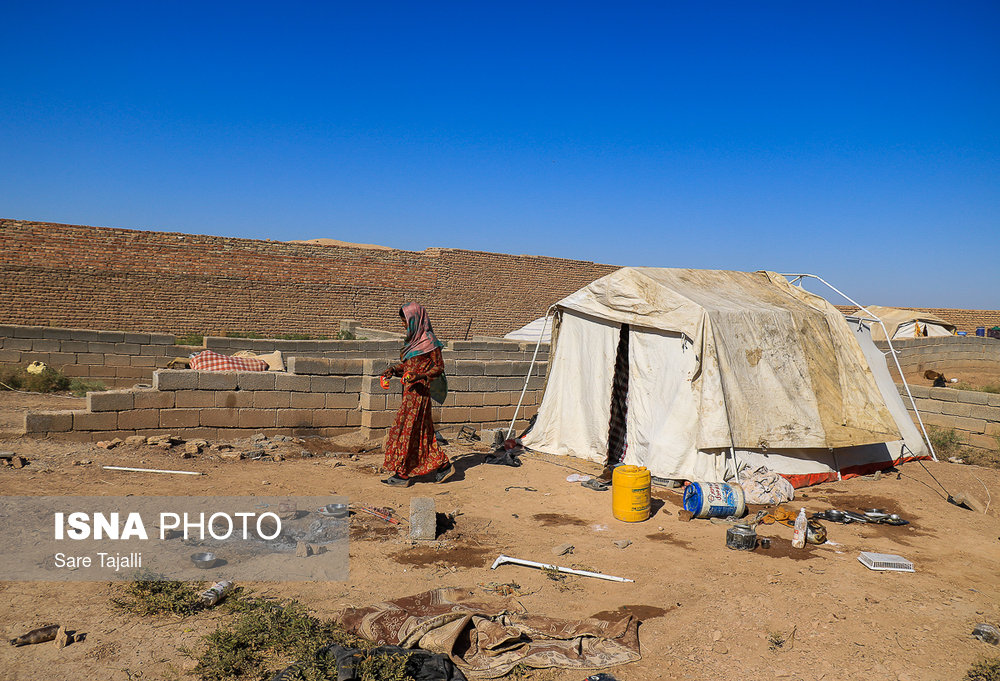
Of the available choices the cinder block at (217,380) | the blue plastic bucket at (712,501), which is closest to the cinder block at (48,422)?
the cinder block at (217,380)

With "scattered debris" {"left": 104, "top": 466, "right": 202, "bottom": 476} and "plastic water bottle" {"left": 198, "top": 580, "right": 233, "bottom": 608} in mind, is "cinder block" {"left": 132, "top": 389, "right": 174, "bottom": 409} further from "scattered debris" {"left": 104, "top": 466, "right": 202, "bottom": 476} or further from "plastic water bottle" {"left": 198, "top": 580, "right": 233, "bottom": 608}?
"plastic water bottle" {"left": 198, "top": 580, "right": 233, "bottom": 608}

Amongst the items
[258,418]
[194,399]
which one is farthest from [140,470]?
[258,418]

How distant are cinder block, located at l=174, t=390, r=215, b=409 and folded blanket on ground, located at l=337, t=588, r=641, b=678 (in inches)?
175

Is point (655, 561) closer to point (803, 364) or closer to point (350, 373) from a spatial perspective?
point (803, 364)

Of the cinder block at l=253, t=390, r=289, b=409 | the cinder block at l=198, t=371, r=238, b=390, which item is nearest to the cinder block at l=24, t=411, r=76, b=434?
the cinder block at l=198, t=371, r=238, b=390

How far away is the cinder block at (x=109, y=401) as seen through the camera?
6820 millimetres

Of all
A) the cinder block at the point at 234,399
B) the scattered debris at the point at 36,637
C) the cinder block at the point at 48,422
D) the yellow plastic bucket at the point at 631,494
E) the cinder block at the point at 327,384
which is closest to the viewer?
the scattered debris at the point at 36,637

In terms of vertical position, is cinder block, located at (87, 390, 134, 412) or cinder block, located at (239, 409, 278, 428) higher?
cinder block, located at (87, 390, 134, 412)

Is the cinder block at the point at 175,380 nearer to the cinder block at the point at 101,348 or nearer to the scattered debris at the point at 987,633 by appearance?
the cinder block at the point at 101,348

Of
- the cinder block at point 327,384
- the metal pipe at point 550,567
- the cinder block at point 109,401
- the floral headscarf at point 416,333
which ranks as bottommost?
the metal pipe at point 550,567

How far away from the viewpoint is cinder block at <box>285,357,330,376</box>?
7707 mm

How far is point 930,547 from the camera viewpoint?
203 inches

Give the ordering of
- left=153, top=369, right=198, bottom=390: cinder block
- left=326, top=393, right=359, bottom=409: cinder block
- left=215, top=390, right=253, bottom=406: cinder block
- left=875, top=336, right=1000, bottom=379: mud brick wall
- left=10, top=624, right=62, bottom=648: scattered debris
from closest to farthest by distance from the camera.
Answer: left=10, top=624, right=62, bottom=648: scattered debris → left=153, top=369, right=198, bottom=390: cinder block → left=215, top=390, right=253, bottom=406: cinder block → left=326, top=393, right=359, bottom=409: cinder block → left=875, top=336, right=1000, bottom=379: mud brick wall

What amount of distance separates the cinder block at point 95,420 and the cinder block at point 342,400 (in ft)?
7.09
